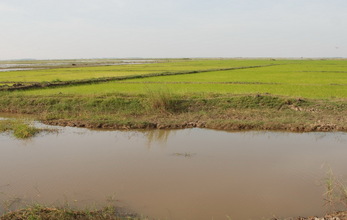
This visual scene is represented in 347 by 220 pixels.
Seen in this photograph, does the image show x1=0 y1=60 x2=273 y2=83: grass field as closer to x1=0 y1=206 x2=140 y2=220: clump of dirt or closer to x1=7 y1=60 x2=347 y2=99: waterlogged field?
x1=7 y1=60 x2=347 y2=99: waterlogged field

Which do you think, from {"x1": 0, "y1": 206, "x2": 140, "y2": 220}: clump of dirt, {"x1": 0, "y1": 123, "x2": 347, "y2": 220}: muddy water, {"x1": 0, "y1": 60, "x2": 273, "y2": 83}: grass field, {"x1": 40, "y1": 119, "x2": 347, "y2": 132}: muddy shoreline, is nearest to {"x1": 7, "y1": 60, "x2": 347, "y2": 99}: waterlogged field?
{"x1": 0, "y1": 60, "x2": 273, "y2": 83}: grass field

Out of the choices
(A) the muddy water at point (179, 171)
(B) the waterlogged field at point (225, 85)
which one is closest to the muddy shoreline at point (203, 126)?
(A) the muddy water at point (179, 171)

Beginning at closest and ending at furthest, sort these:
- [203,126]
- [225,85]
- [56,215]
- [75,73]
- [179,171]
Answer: [56,215] < [179,171] < [203,126] < [225,85] < [75,73]

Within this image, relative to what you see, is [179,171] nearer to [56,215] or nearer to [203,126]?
[56,215]

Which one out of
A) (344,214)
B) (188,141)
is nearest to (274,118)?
(188,141)

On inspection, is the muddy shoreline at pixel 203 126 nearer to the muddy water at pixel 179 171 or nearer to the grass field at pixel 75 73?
the muddy water at pixel 179 171

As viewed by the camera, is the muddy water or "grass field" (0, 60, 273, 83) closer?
the muddy water

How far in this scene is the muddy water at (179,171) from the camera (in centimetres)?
418

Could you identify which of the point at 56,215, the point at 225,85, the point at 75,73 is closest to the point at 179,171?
the point at 56,215

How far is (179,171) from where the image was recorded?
5.35m

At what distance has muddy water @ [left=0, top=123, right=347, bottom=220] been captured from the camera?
13.7 feet

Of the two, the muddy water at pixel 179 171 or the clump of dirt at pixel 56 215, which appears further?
the muddy water at pixel 179 171

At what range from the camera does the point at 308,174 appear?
5.15 metres

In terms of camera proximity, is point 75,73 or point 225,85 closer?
point 225,85
